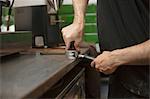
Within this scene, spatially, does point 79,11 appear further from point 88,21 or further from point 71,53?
point 88,21

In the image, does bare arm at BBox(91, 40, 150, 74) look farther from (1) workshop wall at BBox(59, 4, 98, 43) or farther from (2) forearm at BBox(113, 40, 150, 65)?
(1) workshop wall at BBox(59, 4, 98, 43)

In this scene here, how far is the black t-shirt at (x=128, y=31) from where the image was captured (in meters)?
1.09

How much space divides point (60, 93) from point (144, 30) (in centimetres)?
41

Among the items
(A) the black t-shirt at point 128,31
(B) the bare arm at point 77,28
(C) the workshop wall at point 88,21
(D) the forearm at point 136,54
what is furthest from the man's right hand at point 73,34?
(C) the workshop wall at point 88,21

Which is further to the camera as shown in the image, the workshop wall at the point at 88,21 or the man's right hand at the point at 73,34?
the workshop wall at the point at 88,21

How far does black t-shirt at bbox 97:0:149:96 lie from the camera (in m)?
1.09

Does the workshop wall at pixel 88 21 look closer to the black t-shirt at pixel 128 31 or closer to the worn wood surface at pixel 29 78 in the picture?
the black t-shirt at pixel 128 31

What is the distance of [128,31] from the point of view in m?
1.11

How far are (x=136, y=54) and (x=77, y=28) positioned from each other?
344mm

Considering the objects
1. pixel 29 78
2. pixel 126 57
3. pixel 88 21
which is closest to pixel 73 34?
pixel 126 57

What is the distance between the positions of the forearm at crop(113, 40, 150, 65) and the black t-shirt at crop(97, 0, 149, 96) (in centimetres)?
14

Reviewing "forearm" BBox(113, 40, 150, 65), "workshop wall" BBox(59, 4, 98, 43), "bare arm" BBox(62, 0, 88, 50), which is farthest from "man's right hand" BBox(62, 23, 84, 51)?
"workshop wall" BBox(59, 4, 98, 43)

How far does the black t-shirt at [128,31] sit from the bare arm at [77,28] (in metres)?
0.11

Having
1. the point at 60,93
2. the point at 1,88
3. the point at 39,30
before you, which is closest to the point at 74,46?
the point at 60,93
